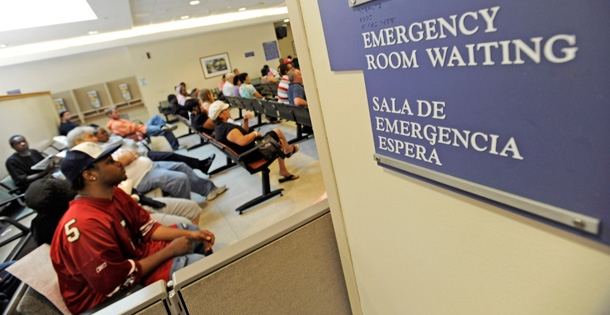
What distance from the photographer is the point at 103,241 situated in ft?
4.94

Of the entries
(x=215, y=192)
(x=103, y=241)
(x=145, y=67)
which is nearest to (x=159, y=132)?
(x=215, y=192)

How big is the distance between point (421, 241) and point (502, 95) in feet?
1.41

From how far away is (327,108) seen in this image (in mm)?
930

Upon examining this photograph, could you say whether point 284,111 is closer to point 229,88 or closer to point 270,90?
point 229,88

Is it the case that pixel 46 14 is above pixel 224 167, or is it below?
above

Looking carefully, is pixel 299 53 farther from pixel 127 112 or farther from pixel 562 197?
pixel 127 112

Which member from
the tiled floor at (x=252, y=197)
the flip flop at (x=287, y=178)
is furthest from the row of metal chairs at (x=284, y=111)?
the flip flop at (x=287, y=178)

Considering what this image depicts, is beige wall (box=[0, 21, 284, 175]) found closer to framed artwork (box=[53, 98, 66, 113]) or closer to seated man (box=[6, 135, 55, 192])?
framed artwork (box=[53, 98, 66, 113])

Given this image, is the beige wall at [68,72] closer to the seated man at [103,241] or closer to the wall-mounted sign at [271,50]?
the wall-mounted sign at [271,50]

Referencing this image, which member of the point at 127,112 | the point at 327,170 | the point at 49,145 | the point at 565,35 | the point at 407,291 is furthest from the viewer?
the point at 127,112

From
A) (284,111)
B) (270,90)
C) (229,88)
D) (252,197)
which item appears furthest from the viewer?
(270,90)

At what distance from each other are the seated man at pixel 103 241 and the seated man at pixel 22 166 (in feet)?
12.7

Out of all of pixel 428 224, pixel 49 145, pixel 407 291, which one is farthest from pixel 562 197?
pixel 49 145

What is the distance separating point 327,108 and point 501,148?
52 centimetres
